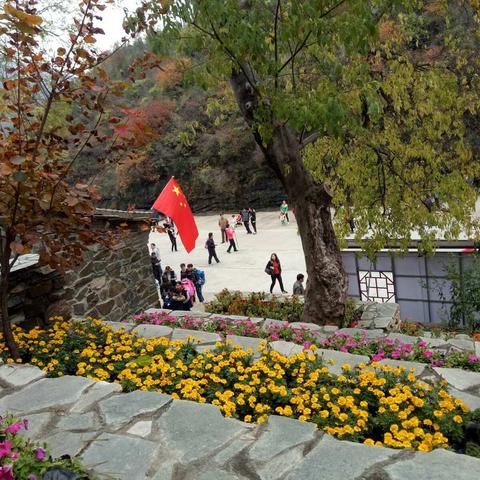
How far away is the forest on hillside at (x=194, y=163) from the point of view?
31.3m

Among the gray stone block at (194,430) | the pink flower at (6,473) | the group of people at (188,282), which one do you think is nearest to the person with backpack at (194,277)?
the group of people at (188,282)

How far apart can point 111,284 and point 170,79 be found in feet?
89.3

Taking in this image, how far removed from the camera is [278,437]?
276 cm

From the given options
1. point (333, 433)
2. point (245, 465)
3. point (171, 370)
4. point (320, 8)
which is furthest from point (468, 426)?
point (320, 8)

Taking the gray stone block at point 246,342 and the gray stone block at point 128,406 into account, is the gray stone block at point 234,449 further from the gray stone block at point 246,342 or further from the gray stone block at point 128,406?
the gray stone block at point 246,342

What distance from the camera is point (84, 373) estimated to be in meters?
4.51

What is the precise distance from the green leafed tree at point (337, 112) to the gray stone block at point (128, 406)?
385 cm

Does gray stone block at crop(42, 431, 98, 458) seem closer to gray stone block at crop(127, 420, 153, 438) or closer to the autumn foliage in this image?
gray stone block at crop(127, 420, 153, 438)

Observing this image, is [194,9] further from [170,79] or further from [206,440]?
[170,79]

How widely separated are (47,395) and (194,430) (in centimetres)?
131

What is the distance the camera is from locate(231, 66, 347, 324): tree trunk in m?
7.46

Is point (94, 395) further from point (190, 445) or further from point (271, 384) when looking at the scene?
point (271, 384)

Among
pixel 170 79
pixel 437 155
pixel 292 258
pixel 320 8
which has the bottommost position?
pixel 292 258

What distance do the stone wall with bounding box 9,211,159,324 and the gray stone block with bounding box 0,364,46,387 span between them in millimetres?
1498
